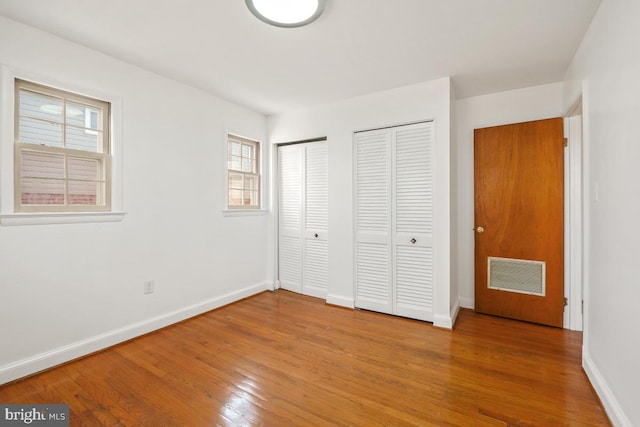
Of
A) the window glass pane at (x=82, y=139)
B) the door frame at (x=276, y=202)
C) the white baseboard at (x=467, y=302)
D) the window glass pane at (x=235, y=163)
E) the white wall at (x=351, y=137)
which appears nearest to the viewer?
the window glass pane at (x=82, y=139)

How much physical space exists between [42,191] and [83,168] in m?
0.33

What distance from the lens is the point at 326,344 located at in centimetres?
257

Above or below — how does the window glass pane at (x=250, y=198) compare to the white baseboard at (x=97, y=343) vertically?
above

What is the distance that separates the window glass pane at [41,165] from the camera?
2.11m

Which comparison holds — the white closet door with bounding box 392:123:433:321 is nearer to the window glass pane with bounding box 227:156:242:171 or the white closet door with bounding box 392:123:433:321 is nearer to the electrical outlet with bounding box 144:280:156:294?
the window glass pane with bounding box 227:156:242:171

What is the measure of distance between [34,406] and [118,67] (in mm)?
2599

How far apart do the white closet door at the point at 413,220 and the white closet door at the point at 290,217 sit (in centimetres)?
138

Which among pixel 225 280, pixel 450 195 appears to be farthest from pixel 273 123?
pixel 450 195

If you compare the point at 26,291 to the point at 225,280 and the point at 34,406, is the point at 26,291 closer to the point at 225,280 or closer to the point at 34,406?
the point at 34,406

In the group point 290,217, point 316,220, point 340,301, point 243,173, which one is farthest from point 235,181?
point 340,301

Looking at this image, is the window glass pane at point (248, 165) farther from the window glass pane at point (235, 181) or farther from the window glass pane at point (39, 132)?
the window glass pane at point (39, 132)

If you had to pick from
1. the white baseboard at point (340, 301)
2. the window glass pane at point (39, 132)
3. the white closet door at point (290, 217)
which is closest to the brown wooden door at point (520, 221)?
the white baseboard at point (340, 301)

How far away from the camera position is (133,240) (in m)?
2.68

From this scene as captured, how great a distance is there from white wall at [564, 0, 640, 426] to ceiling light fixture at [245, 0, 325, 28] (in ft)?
5.45
